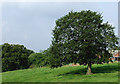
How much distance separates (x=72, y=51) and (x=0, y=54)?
196ft

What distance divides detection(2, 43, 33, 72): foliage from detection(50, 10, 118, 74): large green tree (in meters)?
51.3

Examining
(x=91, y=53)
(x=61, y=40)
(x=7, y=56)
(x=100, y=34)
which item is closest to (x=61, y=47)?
(x=61, y=40)

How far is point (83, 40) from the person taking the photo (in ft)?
102

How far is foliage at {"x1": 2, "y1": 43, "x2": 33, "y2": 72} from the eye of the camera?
78.6m

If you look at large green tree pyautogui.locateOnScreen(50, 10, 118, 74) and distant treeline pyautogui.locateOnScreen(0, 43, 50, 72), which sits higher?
large green tree pyautogui.locateOnScreen(50, 10, 118, 74)

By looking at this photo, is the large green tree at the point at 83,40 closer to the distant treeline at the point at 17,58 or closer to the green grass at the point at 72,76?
the green grass at the point at 72,76

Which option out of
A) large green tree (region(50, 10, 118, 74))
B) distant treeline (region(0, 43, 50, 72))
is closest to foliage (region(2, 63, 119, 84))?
large green tree (region(50, 10, 118, 74))

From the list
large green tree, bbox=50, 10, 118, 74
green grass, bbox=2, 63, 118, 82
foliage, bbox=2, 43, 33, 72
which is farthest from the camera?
foliage, bbox=2, 43, 33, 72

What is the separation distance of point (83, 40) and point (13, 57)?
180 feet

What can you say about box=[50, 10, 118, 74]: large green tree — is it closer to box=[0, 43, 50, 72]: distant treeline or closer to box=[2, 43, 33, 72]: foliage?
box=[0, 43, 50, 72]: distant treeline

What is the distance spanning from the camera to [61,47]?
32.0m

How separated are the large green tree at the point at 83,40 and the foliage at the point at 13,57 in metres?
51.3

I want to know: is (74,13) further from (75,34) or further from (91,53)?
(91,53)

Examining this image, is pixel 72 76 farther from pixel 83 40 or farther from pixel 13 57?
pixel 13 57
